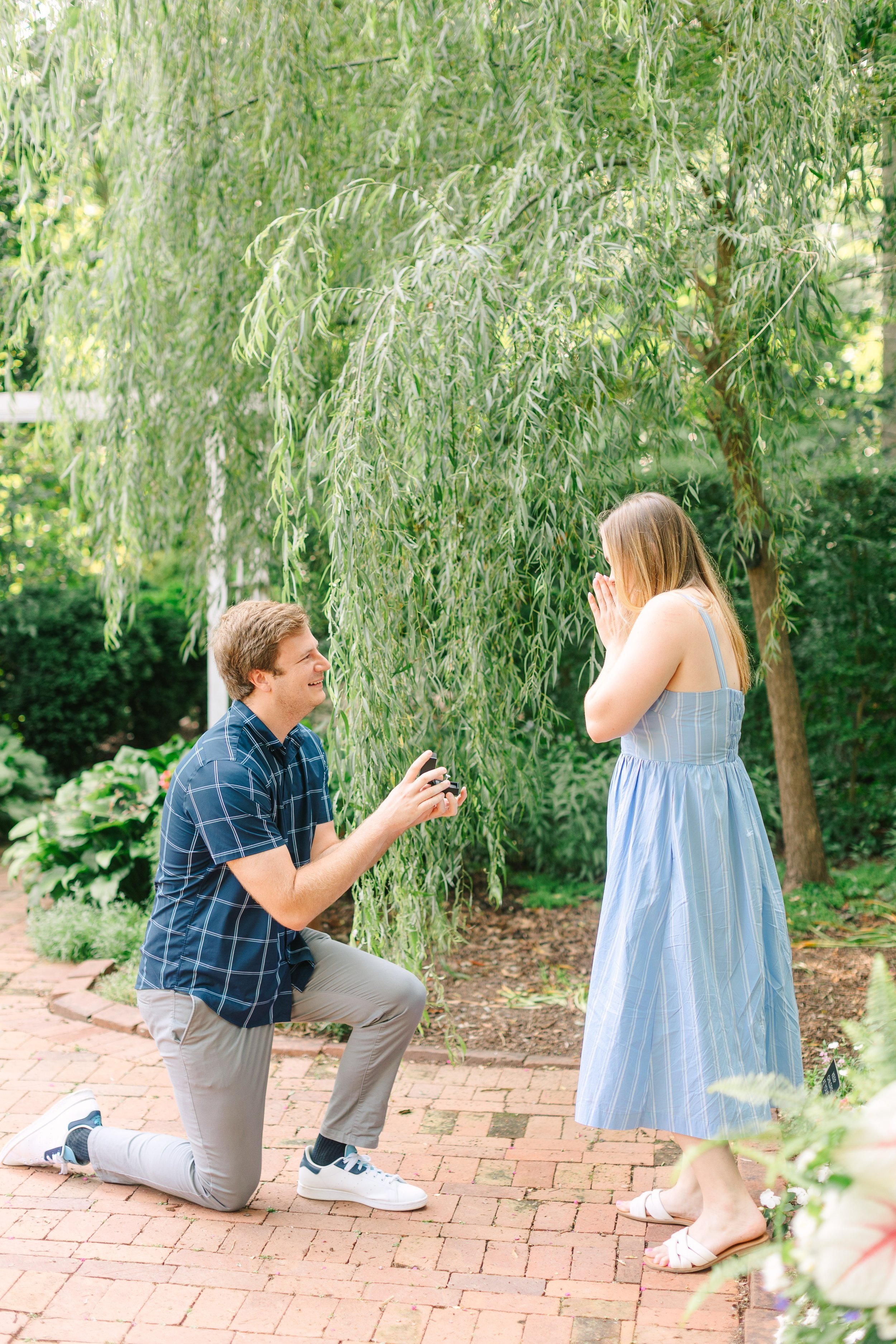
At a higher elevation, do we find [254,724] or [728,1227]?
[254,724]

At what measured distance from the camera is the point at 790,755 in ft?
17.6

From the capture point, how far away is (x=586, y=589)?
3.38 meters

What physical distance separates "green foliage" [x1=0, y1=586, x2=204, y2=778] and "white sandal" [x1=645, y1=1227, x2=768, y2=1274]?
20.1 ft

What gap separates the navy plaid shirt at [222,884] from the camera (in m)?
2.63

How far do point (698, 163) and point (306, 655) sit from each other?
1920 millimetres

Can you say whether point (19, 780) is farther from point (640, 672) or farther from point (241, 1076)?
point (640, 672)

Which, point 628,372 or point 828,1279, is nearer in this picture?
point 828,1279

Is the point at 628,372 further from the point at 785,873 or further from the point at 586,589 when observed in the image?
the point at 785,873

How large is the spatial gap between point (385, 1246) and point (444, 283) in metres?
2.43

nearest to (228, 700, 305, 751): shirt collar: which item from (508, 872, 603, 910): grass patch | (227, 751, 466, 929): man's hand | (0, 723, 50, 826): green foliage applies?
(227, 751, 466, 929): man's hand

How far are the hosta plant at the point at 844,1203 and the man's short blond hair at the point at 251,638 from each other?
5.11ft

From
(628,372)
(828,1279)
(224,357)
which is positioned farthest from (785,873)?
(828,1279)

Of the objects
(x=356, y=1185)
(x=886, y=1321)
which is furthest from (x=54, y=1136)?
(x=886, y=1321)

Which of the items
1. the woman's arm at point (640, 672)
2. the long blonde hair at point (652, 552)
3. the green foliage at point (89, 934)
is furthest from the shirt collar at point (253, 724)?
the green foliage at point (89, 934)
